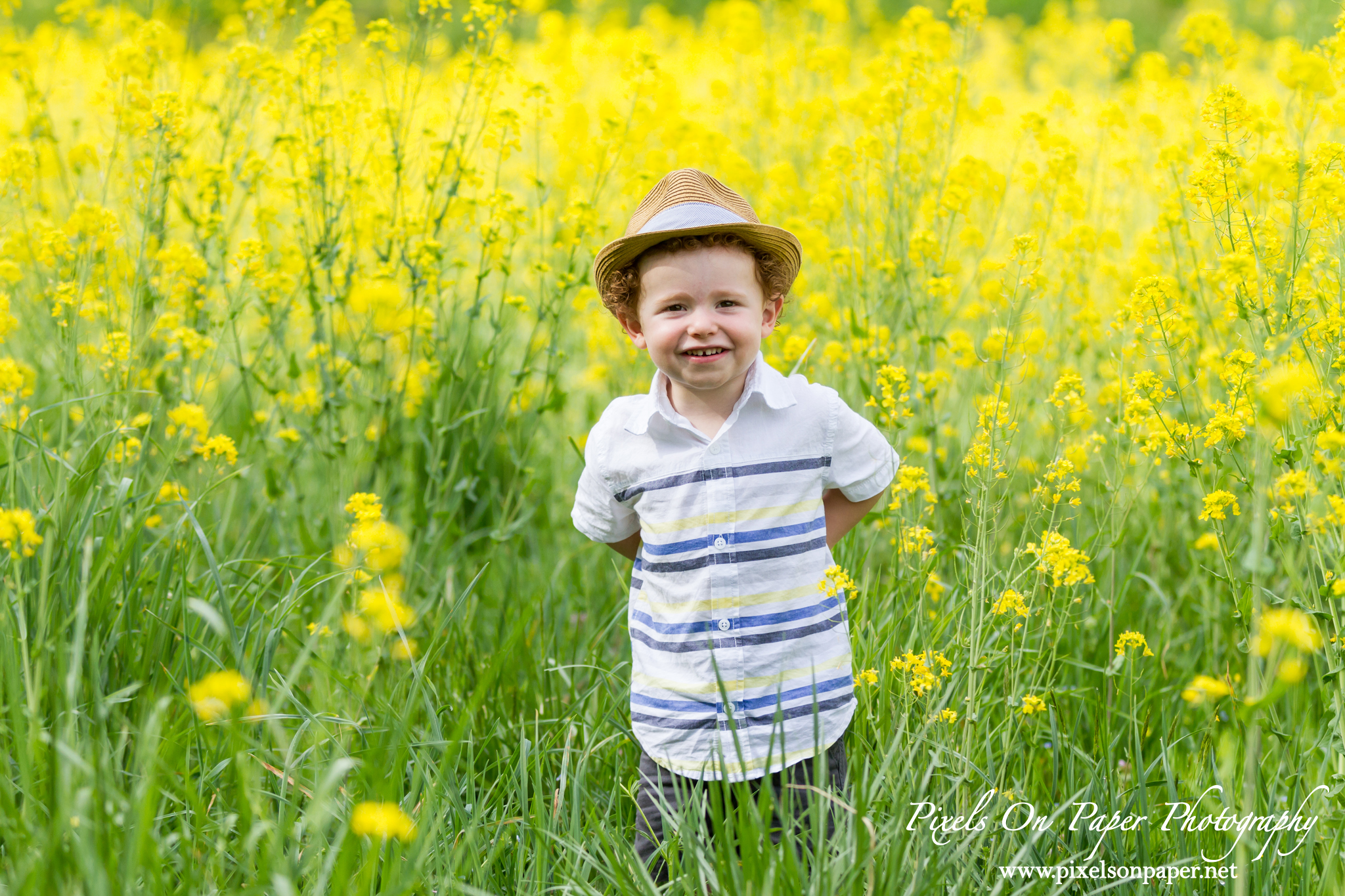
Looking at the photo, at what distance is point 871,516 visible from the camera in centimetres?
271

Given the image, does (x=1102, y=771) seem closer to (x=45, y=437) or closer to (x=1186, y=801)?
(x=1186, y=801)

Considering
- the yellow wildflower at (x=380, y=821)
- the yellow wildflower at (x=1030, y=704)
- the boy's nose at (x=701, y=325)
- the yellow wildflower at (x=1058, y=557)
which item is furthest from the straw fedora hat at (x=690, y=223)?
the yellow wildflower at (x=380, y=821)

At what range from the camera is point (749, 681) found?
1.86 meters

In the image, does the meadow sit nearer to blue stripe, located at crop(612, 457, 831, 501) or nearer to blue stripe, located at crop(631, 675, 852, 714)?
blue stripe, located at crop(631, 675, 852, 714)

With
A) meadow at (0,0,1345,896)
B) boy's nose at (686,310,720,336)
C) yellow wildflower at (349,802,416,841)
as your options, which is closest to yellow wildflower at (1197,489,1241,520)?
meadow at (0,0,1345,896)

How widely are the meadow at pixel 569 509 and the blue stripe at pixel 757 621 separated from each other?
0.19 m

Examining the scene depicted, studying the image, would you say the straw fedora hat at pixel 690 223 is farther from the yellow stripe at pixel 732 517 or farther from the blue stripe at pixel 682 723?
the blue stripe at pixel 682 723

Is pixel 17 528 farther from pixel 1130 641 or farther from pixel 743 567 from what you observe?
pixel 1130 641

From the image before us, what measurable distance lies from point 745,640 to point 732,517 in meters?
0.22

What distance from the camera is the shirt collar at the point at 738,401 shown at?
6.30 ft

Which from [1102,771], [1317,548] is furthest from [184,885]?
[1317,548]

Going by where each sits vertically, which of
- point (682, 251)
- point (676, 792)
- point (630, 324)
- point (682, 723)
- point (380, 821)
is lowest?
point (676, 792)

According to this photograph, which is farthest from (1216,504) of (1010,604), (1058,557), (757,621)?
(757,621)

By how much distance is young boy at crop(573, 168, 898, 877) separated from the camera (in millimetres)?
1864
